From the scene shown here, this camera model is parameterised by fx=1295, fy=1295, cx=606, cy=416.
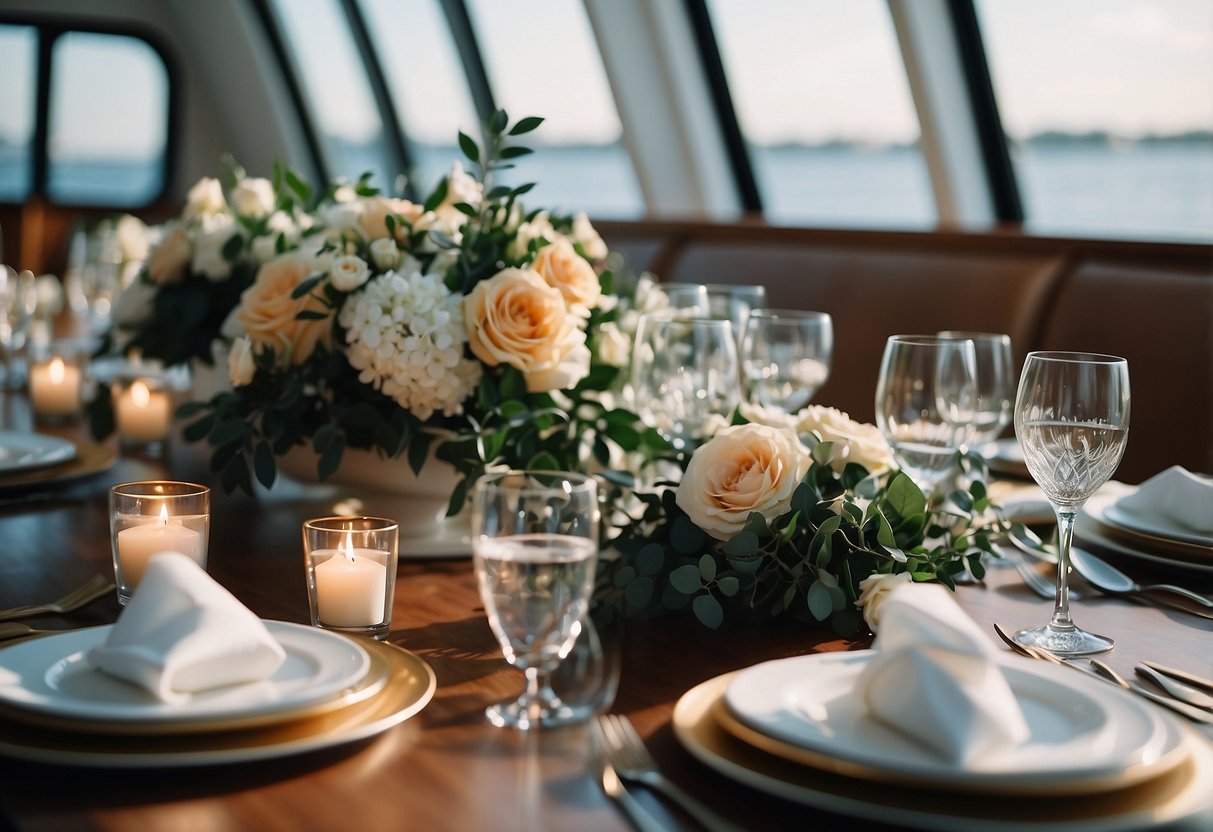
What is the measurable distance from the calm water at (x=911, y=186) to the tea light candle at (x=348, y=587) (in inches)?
84.7

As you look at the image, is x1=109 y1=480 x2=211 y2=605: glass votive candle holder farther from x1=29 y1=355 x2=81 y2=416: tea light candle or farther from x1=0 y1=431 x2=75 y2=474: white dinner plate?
x1=29 y1=355 x2=81 y2=416: tea light candle

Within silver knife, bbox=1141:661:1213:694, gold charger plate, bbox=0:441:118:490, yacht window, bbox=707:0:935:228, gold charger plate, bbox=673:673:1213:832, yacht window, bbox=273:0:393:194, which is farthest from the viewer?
yacht window, bbox=273:0:393:194

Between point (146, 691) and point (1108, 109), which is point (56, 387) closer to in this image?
point (146, 691)

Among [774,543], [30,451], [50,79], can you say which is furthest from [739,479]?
[50,79]

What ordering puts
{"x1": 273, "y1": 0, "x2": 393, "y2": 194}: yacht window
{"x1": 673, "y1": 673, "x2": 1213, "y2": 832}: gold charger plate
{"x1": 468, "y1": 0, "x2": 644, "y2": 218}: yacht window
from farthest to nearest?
1. {"x1": 273, "y1": 0, "x2": 393, "y2": 194}: yacht window
2. {"x1": 468, "y1": 0, "x2": 644, "y2": 218}: yacht window
3. {"x1": 673, "y1": 673, "x2": 1213, "y2": 832}: gold charger plate

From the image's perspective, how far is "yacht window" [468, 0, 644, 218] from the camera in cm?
655

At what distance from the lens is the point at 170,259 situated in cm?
163

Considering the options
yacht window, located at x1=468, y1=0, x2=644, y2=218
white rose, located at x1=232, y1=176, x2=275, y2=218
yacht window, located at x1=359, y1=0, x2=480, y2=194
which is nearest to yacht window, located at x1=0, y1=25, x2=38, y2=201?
yacht window, located at x1=359, y1=0, x2=480, y2=194

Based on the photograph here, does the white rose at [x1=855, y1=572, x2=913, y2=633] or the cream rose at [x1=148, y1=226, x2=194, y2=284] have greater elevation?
the cream rose at [x1=148, y1=226, x2=194, y2=284]

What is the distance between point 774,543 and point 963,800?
377mm

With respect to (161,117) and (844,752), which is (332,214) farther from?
(161,117)

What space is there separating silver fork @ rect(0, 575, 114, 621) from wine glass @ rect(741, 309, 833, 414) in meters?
0.84

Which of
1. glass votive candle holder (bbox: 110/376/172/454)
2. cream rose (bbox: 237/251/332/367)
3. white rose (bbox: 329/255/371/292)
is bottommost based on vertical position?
glass votive candle holder (bbox: 110/376/172/454)

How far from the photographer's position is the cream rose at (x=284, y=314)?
135cm
